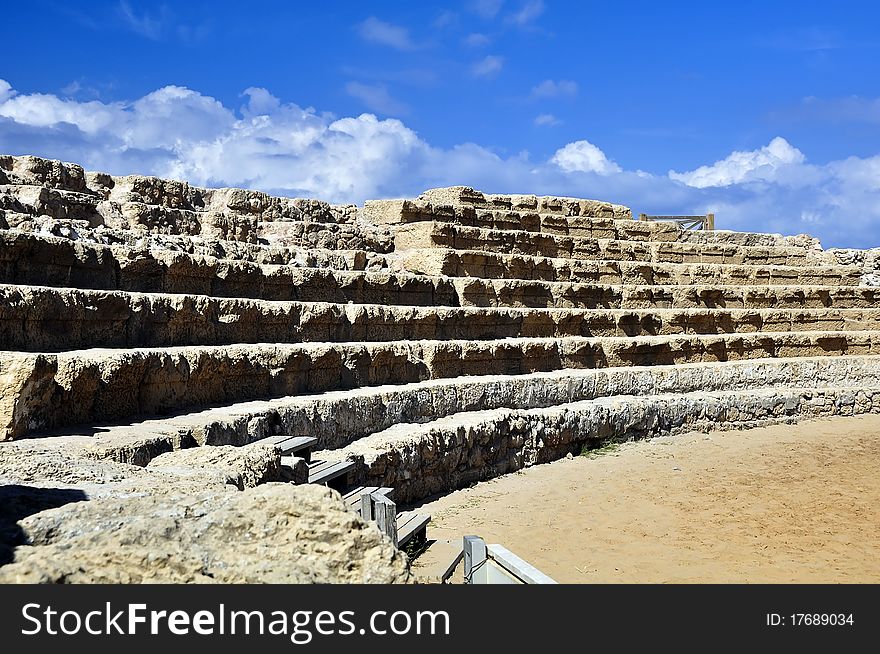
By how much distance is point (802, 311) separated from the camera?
17.0 m

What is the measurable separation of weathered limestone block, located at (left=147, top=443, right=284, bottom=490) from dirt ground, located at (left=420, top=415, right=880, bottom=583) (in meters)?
2.38

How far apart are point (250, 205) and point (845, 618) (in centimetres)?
1031

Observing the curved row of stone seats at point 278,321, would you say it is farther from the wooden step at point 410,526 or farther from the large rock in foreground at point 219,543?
the large rock in foreground at point 219,543

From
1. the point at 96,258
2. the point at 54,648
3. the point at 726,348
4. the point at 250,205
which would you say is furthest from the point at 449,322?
the point at 54,648

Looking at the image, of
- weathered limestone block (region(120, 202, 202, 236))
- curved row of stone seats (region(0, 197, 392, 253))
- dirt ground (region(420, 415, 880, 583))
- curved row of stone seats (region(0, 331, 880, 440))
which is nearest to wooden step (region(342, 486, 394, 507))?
dirt ground (region(420, 415, 880, 583))

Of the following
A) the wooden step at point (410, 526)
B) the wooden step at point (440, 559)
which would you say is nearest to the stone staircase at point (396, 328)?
the wooden step at point (410, 526)

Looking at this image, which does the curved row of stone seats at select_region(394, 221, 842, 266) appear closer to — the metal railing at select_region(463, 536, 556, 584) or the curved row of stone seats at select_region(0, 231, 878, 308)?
A: the curved row of stone seats at select_region(0, 231, 878, 308)

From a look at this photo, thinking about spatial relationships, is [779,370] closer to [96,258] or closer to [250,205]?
[250,205]

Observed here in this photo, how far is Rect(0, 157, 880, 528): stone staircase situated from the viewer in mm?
6758

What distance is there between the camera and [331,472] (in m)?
6.82

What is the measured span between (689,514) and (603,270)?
852cm

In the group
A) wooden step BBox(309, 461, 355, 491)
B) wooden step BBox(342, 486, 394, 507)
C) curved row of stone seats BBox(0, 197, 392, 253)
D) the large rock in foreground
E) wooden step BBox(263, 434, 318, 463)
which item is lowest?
wooden step BBox(342, 486, 394, 507)

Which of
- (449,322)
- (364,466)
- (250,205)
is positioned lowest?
(364,466)

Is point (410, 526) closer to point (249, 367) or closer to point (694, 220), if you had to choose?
point (249, 367)
